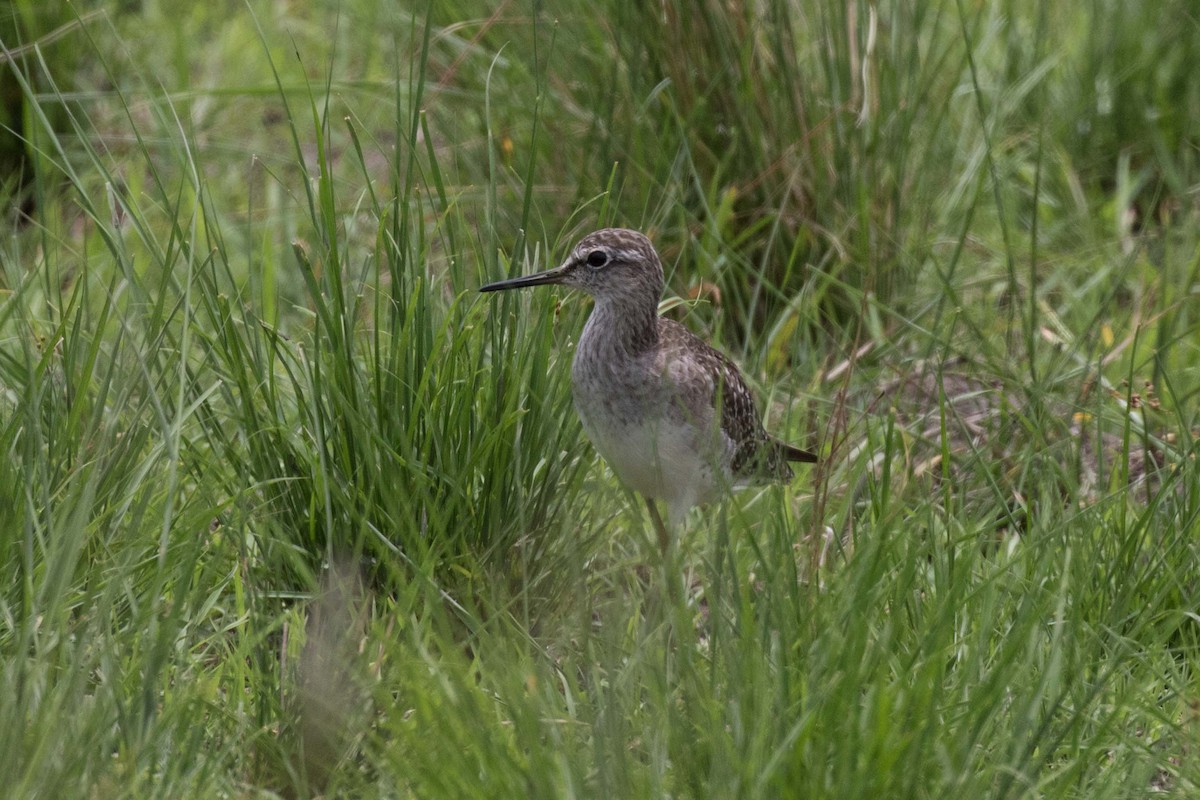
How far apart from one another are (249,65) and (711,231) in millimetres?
3639

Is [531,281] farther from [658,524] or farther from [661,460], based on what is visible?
[658,524]

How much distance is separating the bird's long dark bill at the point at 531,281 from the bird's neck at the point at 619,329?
162 millimetres

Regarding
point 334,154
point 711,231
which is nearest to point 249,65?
point 334,154

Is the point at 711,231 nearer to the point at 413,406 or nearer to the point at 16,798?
the point at 413,406

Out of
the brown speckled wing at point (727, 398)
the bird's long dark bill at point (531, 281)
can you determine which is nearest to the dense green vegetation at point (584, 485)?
the bird's long dark bill at point (531, 281)

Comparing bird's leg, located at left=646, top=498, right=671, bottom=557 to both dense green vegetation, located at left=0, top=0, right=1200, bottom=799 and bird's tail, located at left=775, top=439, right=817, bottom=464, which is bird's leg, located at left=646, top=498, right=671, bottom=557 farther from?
bird's tail, located at left=775, top=439, right=817, bottom=464

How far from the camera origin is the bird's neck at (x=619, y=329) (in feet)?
15.3

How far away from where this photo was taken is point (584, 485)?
4785 mm

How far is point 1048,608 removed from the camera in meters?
3.93

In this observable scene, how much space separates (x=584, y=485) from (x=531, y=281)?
67 centimetres

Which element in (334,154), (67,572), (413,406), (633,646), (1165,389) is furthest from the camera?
(334,154)

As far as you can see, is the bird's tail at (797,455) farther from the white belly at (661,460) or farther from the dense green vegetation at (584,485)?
the white belly at (661,460)

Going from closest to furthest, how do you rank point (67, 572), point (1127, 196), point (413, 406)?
point (67, 572) → point (413, 406) → point (1127, 196)

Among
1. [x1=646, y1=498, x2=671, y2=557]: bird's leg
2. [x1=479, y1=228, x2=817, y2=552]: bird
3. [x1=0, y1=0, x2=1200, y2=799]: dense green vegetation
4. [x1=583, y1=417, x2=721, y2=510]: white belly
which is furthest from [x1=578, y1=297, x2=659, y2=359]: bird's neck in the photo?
[x1=646, y1=498, x2=671, y2=557]: bird's leg
